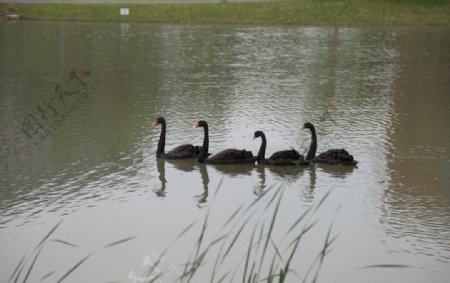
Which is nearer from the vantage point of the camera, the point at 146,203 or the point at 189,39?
the point at 146,203

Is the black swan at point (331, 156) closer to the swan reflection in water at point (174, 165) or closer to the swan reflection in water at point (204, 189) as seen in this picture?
the swan reflection in water at point (204, 189)

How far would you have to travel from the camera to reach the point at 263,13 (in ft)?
94.7

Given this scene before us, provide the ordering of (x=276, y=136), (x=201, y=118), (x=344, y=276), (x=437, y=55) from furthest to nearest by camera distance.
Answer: (x=437, y=55)
(x=201, y=118)
(x=276, y=136)
(x=344, y=276)

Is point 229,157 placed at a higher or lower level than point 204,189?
higher

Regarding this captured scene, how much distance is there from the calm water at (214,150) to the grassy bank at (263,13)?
6214 millimetres

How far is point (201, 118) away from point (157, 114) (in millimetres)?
798

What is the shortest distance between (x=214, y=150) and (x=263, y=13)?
714 inches

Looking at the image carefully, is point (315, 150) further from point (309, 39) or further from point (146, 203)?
point (309, 39)

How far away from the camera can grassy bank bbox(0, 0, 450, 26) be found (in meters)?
28.5

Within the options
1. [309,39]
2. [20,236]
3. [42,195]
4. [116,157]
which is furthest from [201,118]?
[309,39]

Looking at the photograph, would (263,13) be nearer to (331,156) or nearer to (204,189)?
(331,156)

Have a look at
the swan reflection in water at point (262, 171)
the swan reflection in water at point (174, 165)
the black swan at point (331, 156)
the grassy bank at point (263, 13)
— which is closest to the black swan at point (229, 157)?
the swan reflection in water at point (262, 171)

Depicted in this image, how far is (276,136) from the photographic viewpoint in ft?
39.8

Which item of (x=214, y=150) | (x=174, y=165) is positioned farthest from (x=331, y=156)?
(x=174, y=165)
